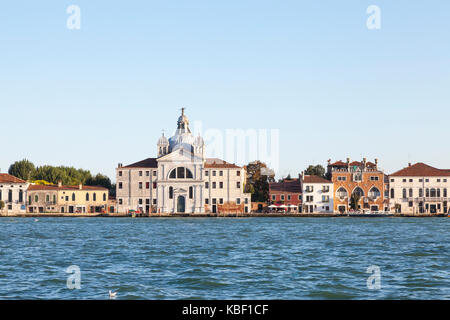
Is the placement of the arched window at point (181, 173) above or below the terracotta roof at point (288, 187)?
above

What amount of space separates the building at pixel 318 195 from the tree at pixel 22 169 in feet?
131

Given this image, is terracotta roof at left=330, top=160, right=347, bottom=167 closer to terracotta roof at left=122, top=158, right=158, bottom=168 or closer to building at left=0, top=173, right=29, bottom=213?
terracotta roof at left=122, top=158, right=158, bottom=168

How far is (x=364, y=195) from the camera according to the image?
225 ft

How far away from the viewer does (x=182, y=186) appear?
226 ft

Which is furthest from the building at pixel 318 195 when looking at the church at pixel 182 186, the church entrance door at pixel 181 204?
the church entrance door at pixel 181 204

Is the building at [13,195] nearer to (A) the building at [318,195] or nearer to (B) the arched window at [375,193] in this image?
(A) the building at [318,195]

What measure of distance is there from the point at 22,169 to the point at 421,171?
5450cm

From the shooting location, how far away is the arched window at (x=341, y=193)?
2721 inches

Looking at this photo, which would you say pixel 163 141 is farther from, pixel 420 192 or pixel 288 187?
pixel 420 192

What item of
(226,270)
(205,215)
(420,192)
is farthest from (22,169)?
(226,270)

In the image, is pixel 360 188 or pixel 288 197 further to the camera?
pixel 288 197

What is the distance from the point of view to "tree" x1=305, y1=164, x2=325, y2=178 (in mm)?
83750

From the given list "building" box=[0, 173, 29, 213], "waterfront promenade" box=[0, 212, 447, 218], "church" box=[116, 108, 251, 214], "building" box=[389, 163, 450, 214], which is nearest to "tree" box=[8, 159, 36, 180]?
"building" box=[0, 173, 29, 213]
